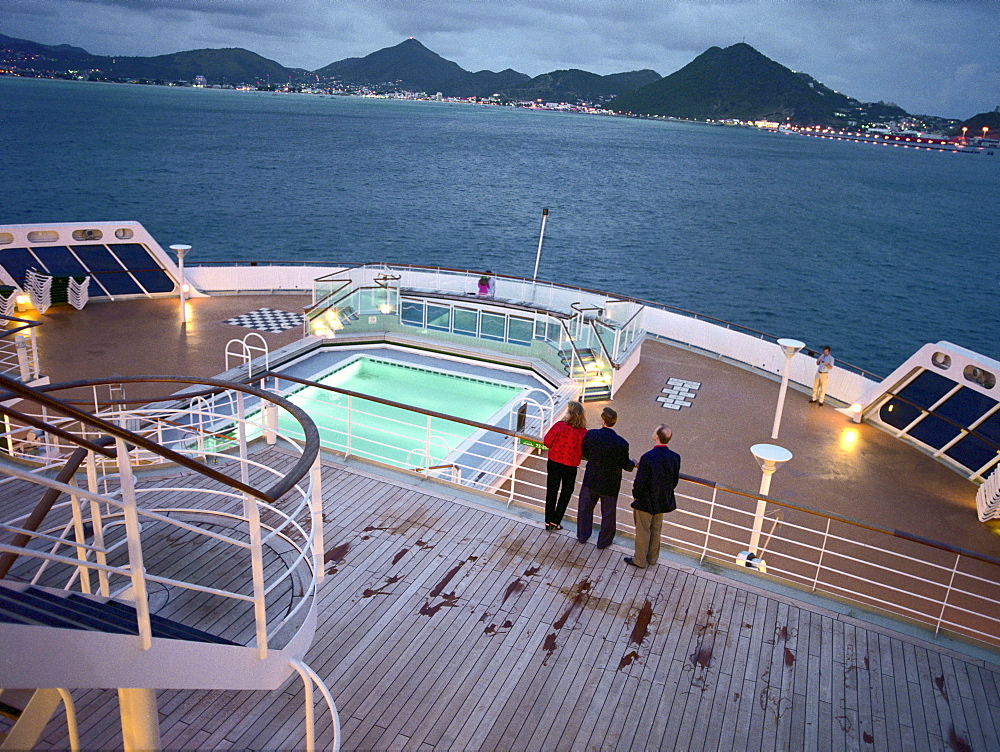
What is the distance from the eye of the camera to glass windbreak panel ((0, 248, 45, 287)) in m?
16.3

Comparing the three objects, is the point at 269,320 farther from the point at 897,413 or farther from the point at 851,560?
the point at 897,413

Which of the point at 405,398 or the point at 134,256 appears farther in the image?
the point at 134,256

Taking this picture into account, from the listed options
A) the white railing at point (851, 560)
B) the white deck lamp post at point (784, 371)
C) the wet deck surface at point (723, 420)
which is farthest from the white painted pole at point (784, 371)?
the white railing at point (851, 560)

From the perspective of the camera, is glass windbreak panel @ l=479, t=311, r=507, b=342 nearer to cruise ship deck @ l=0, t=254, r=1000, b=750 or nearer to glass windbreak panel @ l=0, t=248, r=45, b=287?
cruise ship deck @ l=0, t=254, r=1000, b=750

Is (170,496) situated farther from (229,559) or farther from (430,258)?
(430,258)

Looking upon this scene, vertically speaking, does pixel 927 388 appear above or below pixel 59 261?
below

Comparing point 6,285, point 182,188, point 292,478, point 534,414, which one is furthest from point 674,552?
point 182,188

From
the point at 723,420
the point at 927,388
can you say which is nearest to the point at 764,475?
the point at 723,420

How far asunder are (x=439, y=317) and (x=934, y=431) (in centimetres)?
1031

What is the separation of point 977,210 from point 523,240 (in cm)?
5783

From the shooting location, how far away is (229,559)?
5.31 meters

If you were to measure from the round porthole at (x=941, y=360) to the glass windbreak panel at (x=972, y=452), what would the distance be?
52.4 inches

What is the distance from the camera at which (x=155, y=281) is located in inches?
715

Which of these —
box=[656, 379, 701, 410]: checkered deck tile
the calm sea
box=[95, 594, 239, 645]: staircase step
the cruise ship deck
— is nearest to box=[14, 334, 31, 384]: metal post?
the cruise ship deck
